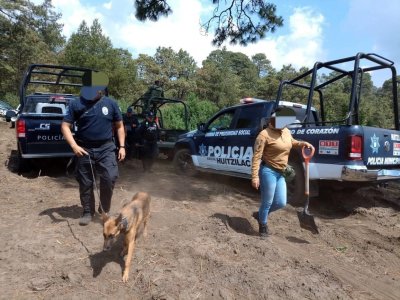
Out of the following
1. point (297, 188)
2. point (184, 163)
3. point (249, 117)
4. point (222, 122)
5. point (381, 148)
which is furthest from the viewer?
point (184, 163)

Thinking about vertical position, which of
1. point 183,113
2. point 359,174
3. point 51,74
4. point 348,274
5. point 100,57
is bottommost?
point 348,274

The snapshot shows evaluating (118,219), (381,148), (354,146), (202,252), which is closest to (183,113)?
(381,148)

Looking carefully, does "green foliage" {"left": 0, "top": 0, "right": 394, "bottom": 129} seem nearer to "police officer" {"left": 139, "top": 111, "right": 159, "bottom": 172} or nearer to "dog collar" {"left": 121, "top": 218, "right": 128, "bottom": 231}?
"police officer" {"left": 139, "top": 111, "right": 159, "bottom": 172}

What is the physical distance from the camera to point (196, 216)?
5.88m

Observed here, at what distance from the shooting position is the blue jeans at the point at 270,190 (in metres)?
5.04

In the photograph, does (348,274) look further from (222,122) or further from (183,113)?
(183,113)

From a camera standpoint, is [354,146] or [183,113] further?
[183,113]

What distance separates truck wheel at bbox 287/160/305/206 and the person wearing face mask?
67.3 inches

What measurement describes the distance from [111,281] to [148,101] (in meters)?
8.10

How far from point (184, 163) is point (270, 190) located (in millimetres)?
4847

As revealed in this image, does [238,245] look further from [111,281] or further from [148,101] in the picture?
[148,101]

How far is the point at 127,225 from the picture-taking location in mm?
3814

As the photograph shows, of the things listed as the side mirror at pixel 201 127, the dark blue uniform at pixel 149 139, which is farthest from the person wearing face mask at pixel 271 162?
the dark blue uniform at pixel 149 139

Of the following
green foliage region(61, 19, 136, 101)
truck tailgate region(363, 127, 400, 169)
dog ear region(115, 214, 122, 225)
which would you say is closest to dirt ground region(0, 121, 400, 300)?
dog ear region(115, 214, 122, 225)
